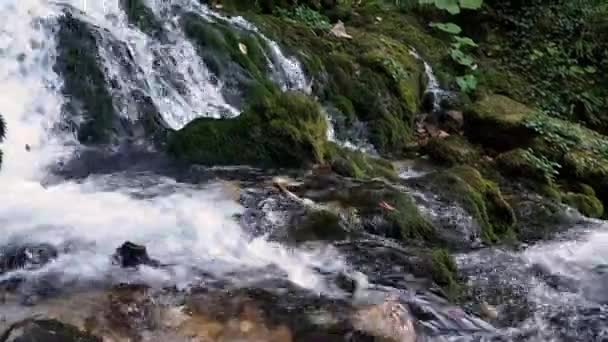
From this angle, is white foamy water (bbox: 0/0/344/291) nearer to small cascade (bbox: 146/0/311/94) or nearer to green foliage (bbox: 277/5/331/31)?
small cascade (bbox: 146/0/311/94)

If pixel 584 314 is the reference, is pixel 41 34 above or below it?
above

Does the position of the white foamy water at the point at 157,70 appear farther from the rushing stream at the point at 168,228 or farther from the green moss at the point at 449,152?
the green moss at the point at 449,152

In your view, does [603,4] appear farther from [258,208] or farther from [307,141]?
[258,208]

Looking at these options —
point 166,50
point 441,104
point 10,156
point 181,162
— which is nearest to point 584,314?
point 181,162

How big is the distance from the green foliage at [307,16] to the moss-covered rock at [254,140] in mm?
3472

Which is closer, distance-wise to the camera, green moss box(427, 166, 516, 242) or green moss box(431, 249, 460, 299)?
green moss box(431, 249, 460, 299)

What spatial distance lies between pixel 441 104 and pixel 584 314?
4.75m

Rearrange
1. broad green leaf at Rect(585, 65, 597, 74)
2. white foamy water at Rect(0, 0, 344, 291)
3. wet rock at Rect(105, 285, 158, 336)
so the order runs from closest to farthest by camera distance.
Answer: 1. wet rock at Rect(105, 285, 158, 336)
2. white foamy water at Rect(0, 0, 344, 291)
3. broad green leaf at Rect(585, 65, 597, 74)

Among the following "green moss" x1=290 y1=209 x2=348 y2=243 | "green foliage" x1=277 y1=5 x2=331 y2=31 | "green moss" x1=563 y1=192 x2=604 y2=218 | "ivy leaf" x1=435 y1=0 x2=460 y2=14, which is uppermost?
"ivy leaf" x1=435 y1=0 x2=460 y2=14

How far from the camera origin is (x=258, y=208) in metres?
3.83

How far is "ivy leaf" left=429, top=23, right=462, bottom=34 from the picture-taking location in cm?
916

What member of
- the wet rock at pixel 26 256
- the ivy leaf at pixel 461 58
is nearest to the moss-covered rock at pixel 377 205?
the wet rock at pixel 26 256

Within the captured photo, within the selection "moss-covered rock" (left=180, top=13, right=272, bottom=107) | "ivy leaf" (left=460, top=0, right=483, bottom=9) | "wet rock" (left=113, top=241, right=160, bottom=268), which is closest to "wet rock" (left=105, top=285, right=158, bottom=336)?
"wet rock" (left=113, top=241, right=160, bottom=268)

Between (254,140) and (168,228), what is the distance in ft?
3.90
